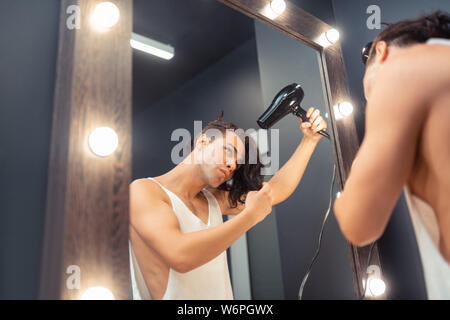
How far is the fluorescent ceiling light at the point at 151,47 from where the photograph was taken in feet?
3.17

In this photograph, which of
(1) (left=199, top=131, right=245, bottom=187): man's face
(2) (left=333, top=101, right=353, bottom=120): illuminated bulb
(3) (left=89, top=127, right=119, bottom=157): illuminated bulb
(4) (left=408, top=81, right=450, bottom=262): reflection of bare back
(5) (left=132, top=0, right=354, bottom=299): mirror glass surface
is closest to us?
(4) (left=408, top=81, right=450, bottom=262): reflection of bare back

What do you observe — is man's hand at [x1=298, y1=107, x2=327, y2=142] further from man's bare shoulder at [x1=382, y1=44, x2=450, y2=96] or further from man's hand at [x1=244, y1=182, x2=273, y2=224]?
man's bare shoulder at [x1=382, y1=44, x2=450, y2=96]

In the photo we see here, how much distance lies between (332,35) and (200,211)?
3.08ft

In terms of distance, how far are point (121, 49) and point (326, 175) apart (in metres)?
0.80

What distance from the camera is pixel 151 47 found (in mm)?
1013

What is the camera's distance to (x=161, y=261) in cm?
83

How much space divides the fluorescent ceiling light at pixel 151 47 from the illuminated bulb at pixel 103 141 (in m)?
0.28

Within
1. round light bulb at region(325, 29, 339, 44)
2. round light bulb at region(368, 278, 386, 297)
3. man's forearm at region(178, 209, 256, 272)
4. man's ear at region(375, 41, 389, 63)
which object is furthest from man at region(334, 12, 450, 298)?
round light bulb at region(325, 29, 339, 44)

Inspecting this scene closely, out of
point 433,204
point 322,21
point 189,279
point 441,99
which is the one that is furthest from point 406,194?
point 322,21

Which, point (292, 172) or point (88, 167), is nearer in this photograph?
point (88, 167)

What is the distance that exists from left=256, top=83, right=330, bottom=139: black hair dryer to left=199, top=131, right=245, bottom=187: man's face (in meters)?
0.12

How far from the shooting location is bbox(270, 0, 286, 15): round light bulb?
4.33 ft

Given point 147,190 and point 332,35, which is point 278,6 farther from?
point 147,190

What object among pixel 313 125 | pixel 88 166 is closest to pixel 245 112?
pixel 313 125
